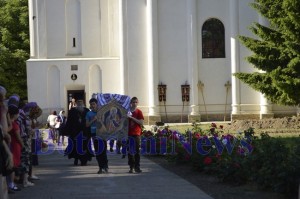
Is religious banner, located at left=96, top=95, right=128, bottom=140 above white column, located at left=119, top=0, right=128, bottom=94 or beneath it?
beneath

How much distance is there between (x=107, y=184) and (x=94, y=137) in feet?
8.59

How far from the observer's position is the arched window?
42.8 meters

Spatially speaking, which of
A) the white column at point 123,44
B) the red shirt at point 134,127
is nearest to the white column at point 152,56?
the white column at point 123,44

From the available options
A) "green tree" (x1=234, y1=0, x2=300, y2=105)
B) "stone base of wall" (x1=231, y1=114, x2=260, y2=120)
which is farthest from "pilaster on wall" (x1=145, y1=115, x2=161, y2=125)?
"green tree" (x1=234, y1=0, x2=300, y2=105)

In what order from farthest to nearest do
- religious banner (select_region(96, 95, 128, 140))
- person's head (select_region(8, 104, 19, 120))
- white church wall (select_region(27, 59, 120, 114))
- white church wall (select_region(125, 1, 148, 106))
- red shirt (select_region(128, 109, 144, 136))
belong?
1. white church wall (select_region(27, 59, 120, 114))
2. white church wall (select_region(125, 1, 148, 106))
3. religious banner (select_region(96, 95, 128, 140))
4. red shirt (select_region(128, 109, 144, 136))
5. person's head (select_region(8, 104, 19, 120))

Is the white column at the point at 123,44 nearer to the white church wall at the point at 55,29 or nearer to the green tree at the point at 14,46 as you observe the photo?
the white church wall at the point at 55,29

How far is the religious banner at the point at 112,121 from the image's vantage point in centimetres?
1655

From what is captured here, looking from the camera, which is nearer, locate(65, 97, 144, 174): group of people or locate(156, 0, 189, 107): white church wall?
locate(65, 97, 144, 174): group of people

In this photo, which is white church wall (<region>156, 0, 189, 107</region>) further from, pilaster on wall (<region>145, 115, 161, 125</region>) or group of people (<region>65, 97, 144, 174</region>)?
group of people (<region>65, 97, 144, 174</region>)

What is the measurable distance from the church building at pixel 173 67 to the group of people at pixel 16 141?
25.7m

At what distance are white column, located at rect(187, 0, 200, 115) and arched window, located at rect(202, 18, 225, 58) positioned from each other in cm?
96

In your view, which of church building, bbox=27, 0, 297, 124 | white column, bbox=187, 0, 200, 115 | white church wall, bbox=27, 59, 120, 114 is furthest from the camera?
white church wall, bbox=27, 59, 120, 114

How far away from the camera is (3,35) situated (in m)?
57.1

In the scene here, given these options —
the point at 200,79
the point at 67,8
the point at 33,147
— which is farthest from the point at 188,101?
the point at 33,147
